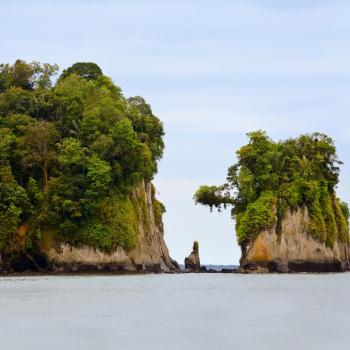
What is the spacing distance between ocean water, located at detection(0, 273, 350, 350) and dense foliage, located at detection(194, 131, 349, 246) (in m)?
37.2

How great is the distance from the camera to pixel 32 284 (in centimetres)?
6203

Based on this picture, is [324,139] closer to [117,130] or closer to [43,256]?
[117,130]

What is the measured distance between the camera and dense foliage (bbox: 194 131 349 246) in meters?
93.6

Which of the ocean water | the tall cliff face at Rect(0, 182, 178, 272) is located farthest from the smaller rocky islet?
the ocean water

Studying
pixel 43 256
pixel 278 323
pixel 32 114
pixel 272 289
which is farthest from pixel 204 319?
pixel 32 114

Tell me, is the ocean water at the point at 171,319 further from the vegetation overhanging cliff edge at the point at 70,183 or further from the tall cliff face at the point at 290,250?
the tall cliff face at the point at 290,250

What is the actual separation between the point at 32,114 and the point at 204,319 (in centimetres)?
5732

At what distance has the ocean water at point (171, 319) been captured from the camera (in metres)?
28.5

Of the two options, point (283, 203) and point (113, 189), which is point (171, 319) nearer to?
point (113, 189)

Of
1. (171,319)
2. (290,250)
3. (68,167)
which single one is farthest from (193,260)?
(171,319)

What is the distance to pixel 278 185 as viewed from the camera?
9588 centimetres

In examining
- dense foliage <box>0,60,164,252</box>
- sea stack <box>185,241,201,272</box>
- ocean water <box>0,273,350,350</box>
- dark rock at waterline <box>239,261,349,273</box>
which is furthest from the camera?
sea stack <box>185,241,201,272</box>

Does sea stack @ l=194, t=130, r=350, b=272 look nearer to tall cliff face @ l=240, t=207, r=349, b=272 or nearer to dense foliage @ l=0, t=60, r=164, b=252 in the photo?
tall cliff face @ l=240, t=207, r=349, b=272

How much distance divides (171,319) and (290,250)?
59641mm
